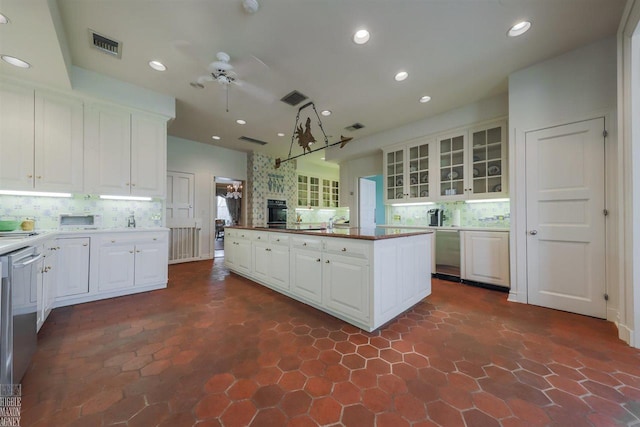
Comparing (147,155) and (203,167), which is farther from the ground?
(203,167)

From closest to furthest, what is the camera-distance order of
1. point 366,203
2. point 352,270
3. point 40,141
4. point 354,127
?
1. point 352,270
2. point 40,141
3. point 354,127
4. point 366,203

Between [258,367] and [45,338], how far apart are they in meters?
1.96

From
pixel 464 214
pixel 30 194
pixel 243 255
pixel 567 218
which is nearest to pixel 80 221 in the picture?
pixel 30 194

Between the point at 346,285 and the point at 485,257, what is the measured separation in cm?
247

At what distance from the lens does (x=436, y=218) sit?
13.9 ft

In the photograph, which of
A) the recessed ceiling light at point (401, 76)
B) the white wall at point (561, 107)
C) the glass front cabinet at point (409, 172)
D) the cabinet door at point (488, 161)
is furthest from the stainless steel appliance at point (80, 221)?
the cabinet door at point (488, 161)

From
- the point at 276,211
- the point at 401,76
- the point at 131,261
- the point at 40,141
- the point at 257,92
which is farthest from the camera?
the point at 276,211

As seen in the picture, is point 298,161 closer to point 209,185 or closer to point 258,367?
point 209,185

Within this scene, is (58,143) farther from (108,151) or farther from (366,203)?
(366,203)

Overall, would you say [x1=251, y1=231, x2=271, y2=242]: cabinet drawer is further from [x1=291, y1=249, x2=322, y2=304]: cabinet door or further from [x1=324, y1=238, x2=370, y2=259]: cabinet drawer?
[x1=324, y1=238, x2=370, y2=259]: cabinet drawer

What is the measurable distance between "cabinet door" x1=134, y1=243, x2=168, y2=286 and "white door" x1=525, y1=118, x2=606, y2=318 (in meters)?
4.87

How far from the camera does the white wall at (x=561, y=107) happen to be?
2316 mm

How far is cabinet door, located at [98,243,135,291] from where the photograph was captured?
2895 mm

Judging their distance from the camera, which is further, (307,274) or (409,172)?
(409,172)
